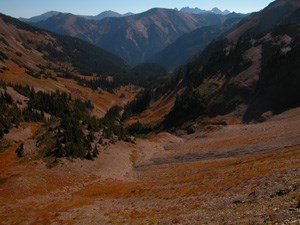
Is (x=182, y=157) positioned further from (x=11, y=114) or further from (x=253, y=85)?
(x=253, y=85)

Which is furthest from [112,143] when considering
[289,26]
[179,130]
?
[289,26]

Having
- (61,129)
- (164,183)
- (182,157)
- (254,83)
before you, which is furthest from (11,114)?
(254,83)

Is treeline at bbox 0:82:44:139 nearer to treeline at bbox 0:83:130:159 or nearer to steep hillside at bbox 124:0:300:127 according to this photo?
treeline at bbox 0:83:130:159

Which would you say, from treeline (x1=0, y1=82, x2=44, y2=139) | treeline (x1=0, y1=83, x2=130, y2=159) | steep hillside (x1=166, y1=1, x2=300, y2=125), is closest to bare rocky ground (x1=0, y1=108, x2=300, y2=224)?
treeline (x1=0, y1=82, x2=44, y2=139)

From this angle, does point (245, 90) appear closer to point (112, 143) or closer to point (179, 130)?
point (179, 130)

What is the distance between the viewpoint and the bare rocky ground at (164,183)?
3353 cm

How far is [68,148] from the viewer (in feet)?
286

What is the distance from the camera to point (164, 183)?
209ft

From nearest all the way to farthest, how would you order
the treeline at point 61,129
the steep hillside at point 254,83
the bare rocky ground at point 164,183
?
the bare rocky ground at point 164,183, the treeline at point 61,129, the steep hillside at point 254,83

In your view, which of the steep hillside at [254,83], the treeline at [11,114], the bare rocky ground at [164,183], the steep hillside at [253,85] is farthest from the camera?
the steep hillside at [254,83]

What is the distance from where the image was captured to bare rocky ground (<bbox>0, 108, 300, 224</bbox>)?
33531 mm

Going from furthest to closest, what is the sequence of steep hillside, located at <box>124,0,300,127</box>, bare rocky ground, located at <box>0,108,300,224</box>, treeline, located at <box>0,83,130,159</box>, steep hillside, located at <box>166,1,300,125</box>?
steep hillside, located at <box>166,1,300,125</box>
steep hillside, located at <box>124,0,300,127</box>
treeline, located at <box>0,83,130,159</box>
bare rocky ground, located at <box>0,108,300,224</box>

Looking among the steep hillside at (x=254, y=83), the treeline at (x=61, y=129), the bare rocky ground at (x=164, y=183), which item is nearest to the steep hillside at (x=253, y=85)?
the steep hillside at (x=254, y=83)

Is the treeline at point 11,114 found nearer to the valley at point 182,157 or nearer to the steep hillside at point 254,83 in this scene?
the valley at point 182,157
